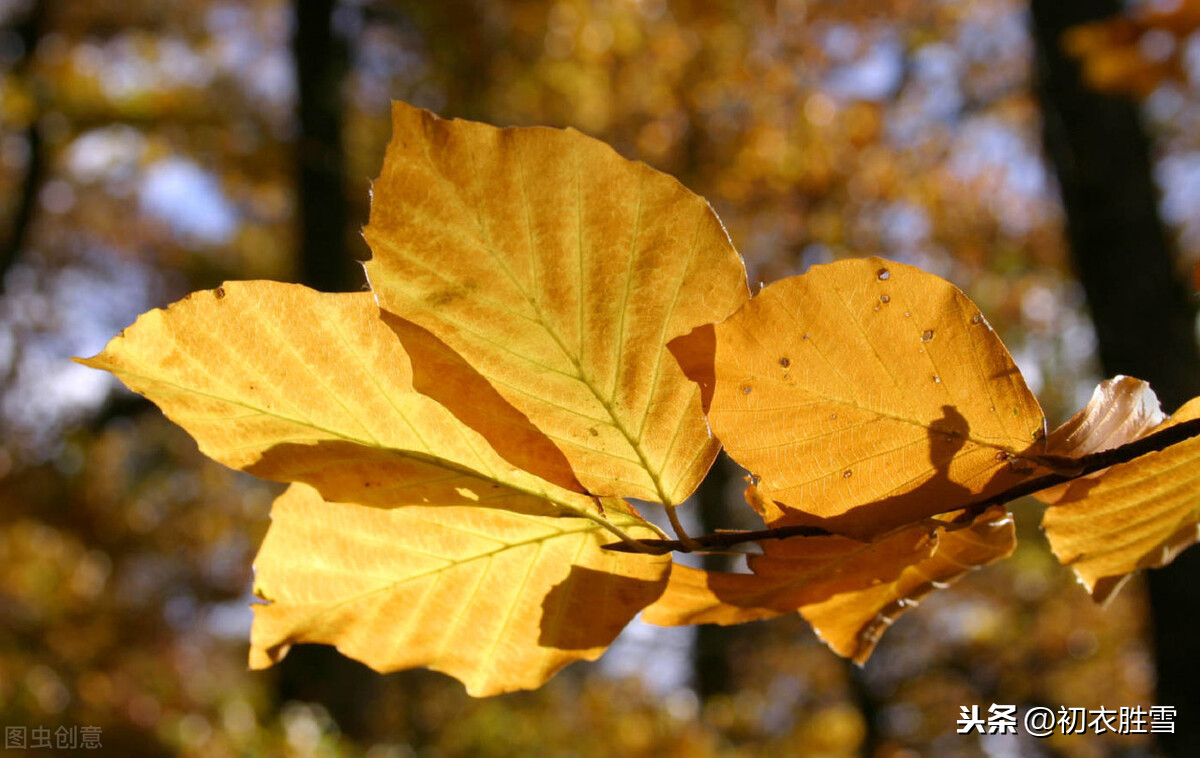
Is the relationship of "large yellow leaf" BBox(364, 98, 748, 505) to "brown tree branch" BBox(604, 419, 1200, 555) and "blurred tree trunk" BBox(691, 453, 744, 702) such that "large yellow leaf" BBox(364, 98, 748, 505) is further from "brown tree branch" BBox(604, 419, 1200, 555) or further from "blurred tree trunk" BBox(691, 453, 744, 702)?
"blurred tree trunk" BBox(691, 453, 744, 702)

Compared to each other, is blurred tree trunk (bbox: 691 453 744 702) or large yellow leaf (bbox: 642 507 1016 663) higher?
large yellow leaf (bbox: 642 507 1016 663)

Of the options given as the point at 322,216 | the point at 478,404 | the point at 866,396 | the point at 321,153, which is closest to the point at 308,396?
the point at 478,404

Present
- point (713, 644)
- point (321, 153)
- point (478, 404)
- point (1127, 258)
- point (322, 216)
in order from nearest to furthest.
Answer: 1. point (478, 404)
2. point (1127, 258)
3. point (322, 216)
4. point (321, 153)
5. point (713, 644)

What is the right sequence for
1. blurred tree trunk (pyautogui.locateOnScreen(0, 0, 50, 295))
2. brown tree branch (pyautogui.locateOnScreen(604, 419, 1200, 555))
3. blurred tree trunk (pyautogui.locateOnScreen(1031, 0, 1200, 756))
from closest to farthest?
brown tree branch (pyautogui.locateOnScreen(604, 419, 1200, 555)) < blurred tree trunk (pyautogui.locateOnScreen(1031, 0, 1200, 756)) < blurred tree trunk (pyautogui.locateOnScreen(0, 0, 50, 295))

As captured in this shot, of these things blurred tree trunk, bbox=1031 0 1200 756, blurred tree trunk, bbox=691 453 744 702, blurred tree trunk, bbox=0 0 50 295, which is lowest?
blurred tree trunk, bbox=691 453 744 702

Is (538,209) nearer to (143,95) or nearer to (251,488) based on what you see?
(143,95)

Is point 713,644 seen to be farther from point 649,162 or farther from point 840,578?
point 840,578

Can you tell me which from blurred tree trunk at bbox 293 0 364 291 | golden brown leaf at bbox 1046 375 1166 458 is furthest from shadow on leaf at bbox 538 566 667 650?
blurred tree trunk at bbox 293 0 364 291

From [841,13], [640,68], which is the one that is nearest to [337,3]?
[640,68]
